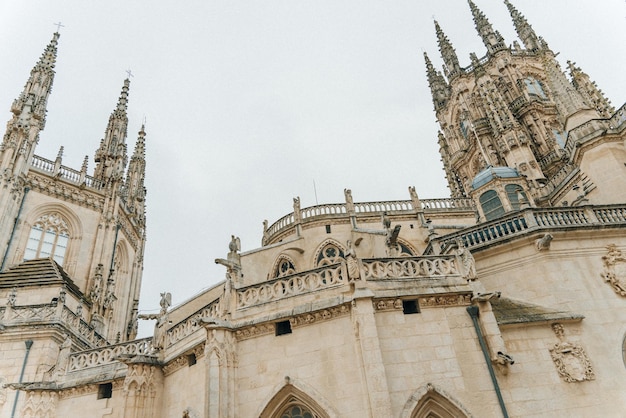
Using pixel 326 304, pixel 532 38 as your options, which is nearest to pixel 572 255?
pixel 326 304

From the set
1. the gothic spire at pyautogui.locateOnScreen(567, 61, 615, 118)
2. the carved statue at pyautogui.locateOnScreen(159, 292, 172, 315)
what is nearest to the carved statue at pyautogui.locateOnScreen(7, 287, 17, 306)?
the carved statue at pyautogui.locateOnScreen(159, 292, 172, 315)

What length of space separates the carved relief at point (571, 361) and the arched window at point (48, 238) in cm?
2596

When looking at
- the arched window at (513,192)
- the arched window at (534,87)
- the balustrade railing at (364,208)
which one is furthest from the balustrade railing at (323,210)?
the arched window at (534,87)

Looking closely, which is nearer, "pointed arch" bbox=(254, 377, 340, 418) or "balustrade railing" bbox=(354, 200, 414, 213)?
"pointed arch" bbox=(254, 377, 340, 418)

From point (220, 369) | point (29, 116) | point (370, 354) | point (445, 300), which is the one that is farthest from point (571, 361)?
point (29, 116)

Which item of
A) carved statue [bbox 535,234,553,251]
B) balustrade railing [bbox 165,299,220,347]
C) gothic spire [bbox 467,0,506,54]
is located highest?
gothic spire [bbox 467,0,506,54]

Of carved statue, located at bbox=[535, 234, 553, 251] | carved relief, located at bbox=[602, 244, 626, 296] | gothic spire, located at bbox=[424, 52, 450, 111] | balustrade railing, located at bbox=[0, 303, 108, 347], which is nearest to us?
carved relief, located at bbox=[602, 244, 626, 296]

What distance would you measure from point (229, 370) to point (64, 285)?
13.5 metres

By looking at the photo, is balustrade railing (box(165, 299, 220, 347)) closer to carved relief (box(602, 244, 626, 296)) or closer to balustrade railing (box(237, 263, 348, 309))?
balustrade railing (box(237, 263, 348, 309))

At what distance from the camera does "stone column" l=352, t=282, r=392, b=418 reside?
8.59 metres

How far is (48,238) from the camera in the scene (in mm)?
25609

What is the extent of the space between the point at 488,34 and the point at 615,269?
36143 millimetres

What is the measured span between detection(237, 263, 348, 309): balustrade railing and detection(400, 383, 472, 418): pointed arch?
118 inches

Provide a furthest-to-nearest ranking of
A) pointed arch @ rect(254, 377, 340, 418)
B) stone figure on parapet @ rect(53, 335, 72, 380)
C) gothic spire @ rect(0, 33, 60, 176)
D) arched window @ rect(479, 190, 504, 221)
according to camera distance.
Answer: gothic spire @ rect(0, 33, 60, 176) < arched window @ rect(479, 190, 504, 221) < stone figure on parapet @ rect(53, 335, 72, 380) < pointed arch @ rect(254, 377, 340, 418)
